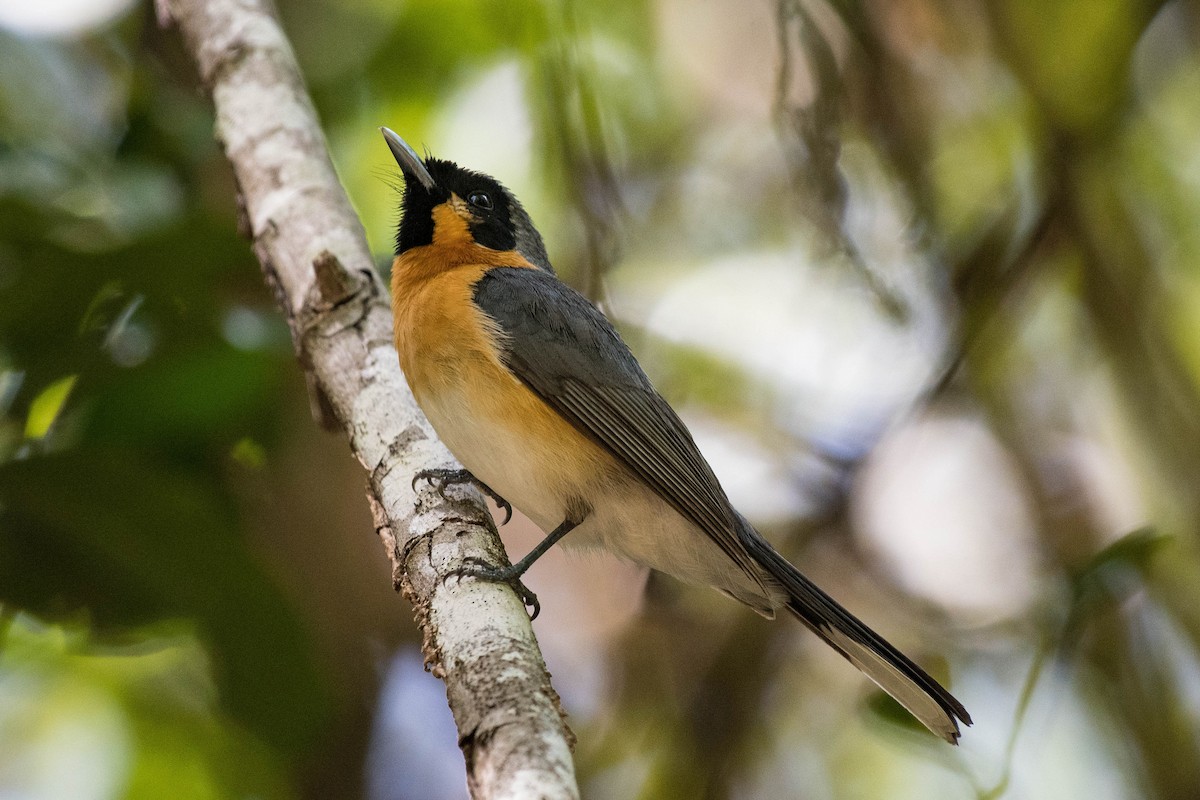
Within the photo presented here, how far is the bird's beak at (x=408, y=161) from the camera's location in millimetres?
3717

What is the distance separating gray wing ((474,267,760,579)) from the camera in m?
3.12

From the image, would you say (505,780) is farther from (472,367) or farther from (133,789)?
(133,789)

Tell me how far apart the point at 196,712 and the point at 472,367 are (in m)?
2.07

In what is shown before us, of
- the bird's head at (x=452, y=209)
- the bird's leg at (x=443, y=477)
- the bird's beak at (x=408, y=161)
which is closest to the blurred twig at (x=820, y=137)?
the bird's head at (x=452, y=209)

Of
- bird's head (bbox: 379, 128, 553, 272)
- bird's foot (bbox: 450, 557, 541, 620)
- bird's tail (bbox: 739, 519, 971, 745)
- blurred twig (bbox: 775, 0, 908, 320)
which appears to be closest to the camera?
bird's foot (bbox: 450, 557, 541, 620)

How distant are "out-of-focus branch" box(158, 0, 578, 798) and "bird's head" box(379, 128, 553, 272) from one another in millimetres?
620

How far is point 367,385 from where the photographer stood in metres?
2.90

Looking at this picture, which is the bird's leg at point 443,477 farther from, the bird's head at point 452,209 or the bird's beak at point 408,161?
the bird's beak at point 408,161

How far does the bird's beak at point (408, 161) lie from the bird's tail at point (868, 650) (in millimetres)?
1681

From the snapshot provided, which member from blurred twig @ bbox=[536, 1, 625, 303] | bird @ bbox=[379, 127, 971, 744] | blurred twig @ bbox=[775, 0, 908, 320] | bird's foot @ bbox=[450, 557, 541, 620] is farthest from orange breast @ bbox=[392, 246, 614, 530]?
blurred twig @ bbox=[775, 0, 908, 320]

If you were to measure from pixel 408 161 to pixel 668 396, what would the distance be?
1.76m

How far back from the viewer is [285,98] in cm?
327

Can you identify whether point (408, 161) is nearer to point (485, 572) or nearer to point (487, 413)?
point (487, 413)

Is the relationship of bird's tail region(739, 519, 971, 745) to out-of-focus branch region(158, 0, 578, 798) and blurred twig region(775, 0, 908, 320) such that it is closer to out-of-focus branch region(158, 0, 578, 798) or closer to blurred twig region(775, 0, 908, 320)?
out-of-focus branch region(158, 0, 578, 798)
